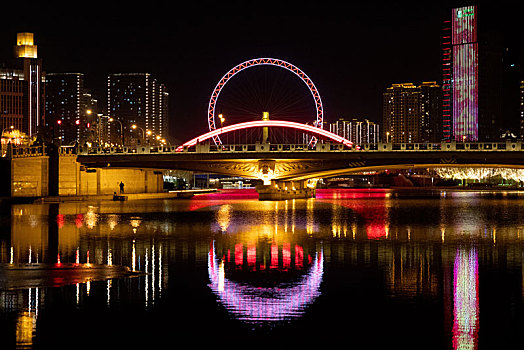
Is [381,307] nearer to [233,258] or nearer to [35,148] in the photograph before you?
[233,258]

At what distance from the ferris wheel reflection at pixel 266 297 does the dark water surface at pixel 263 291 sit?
0.12 ft

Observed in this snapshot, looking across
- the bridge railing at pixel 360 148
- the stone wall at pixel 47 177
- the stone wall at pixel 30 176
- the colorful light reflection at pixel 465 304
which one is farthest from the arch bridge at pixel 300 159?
the colorful light reflection at pixel 465 304

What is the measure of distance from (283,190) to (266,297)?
7520 cm

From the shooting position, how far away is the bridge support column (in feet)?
298

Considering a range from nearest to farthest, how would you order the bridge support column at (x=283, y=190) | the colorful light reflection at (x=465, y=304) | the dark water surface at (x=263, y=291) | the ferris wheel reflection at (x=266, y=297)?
the colorful light reflection at (x=465, y=304)
the dark water surface at (x=263, y=291)
the ferris wheel reflection at (x=266, y=297)
the bridge support column at (x=283, y=190)

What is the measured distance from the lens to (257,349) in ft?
46.6

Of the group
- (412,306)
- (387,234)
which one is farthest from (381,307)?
(387,234)

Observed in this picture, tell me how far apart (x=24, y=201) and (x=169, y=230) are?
4665 centimetres

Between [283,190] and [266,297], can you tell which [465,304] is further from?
[283,190]

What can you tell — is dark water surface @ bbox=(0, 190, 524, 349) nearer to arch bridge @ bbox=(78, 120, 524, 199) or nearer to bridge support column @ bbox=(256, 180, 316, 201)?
arch bridge @ bbox=(78, 120, 524, 199)

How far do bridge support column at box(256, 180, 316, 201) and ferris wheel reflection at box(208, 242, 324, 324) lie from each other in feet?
221

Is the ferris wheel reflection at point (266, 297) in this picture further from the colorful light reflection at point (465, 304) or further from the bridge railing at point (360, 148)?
the bridge railing at point (360, 148)

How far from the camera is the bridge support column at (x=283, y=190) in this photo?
90.9m

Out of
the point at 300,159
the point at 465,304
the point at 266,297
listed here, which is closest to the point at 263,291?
the point at 266,297
